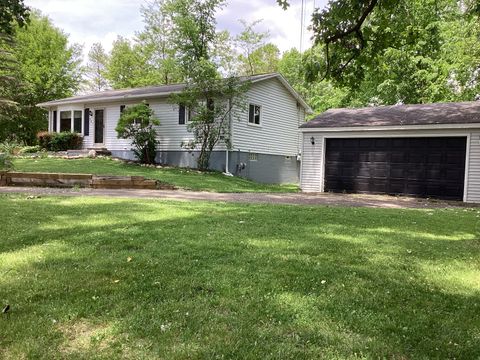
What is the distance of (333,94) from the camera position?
125ft

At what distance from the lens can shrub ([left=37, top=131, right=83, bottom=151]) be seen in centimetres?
2434

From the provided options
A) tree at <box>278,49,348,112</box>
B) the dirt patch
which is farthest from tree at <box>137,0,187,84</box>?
the dirt patch

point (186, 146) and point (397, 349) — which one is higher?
point (186, 146)

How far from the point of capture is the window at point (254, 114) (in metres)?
21.0

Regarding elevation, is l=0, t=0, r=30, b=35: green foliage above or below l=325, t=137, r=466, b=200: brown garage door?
above

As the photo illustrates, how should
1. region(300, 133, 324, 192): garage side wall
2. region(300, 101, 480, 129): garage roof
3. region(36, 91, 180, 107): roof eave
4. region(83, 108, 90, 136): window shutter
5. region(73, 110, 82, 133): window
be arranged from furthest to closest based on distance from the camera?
region(73, 110, 82, 133): window → region(83, 108, 90, 136): window shutter → region(36, 91, 180, 107): roof eave → region(300, 133, 324, 192): garage side wall → region(300, 101, 480, 129): garage roof

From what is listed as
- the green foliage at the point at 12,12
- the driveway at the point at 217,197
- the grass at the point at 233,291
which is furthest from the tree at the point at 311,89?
the green foliage at the point at 12,12

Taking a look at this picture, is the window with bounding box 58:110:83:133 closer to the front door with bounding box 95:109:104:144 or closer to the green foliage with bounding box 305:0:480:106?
the front door with bounding box 95:109:104:144

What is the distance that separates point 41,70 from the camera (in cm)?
3491

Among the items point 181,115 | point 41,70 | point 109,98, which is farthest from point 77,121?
point 41,70

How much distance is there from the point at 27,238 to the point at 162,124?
1671 centimetres

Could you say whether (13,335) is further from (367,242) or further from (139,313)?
(367,242)

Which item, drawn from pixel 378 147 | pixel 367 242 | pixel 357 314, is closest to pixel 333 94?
pixel 378 147

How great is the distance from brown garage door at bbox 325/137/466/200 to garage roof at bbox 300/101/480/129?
0.60m
